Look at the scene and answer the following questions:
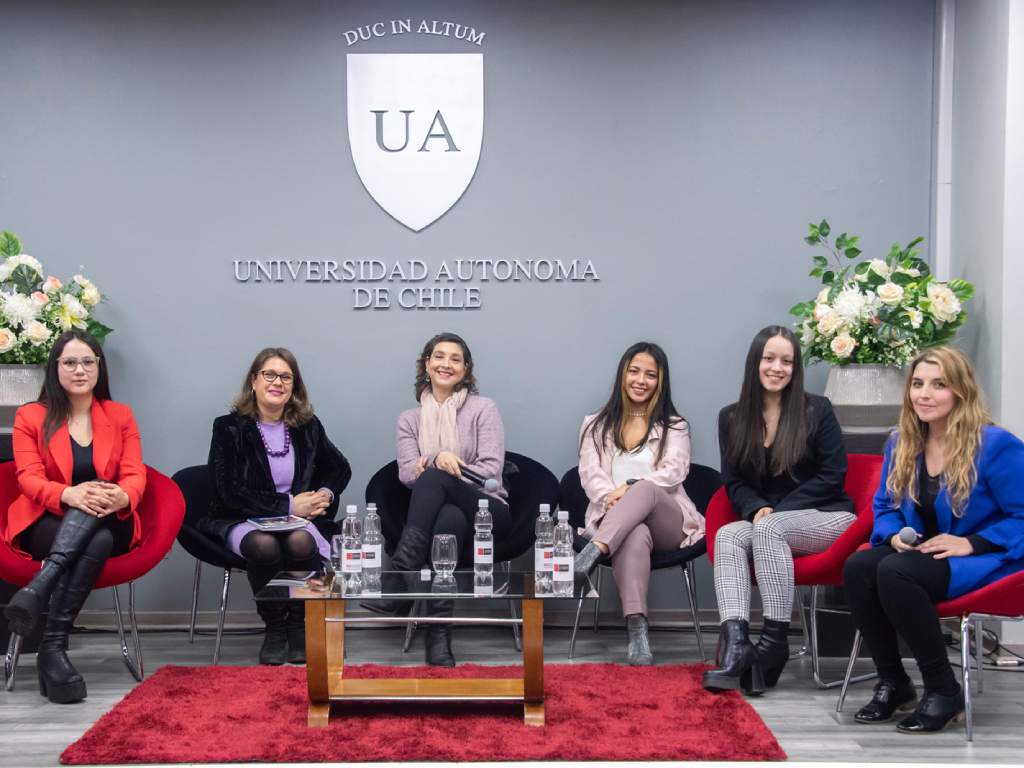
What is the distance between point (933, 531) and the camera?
3818 millimetres

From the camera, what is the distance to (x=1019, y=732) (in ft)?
12.0

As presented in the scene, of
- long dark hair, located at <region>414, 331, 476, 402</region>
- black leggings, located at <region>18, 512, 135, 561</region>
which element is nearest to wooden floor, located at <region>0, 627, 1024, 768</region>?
black leggings, located at <region>18, 512, 135, 561</region>

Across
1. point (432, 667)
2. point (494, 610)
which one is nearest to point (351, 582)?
point (432, 667)

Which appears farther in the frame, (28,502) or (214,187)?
(214,187)

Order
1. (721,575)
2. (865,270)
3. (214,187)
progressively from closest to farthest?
(721,575), (865,270), (214,187)

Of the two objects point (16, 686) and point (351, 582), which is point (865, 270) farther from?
point (16, 686)

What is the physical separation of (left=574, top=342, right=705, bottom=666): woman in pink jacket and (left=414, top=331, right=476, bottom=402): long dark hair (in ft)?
1.85

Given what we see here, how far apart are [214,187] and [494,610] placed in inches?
94.0

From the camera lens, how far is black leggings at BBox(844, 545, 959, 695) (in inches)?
140

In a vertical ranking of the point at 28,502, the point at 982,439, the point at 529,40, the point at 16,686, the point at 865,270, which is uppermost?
the point at 529,40

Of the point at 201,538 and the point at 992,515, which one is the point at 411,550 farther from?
the point at 992,515

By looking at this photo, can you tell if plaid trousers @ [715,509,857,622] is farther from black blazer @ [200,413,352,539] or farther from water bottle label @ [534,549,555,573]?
black blazer @ [200,413,352,539]

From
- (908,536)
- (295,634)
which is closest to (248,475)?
(295,634)

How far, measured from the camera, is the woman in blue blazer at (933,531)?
3578mm
